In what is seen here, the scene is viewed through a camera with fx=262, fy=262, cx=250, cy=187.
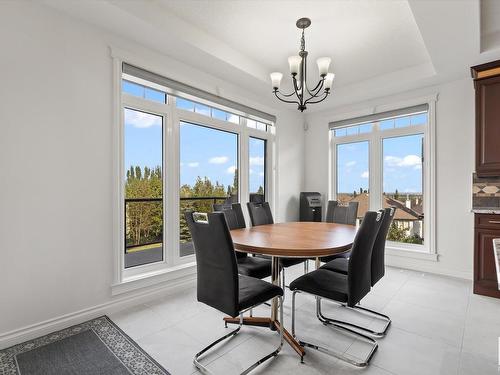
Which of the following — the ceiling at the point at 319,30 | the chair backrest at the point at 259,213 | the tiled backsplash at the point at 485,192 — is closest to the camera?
the ceiling at the point at 319,30

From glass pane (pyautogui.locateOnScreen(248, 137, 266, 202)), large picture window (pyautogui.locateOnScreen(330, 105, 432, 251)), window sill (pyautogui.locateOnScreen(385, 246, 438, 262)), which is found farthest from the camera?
glass pane (pyautogui.locateOnScreen(248, 137, 266, 202))

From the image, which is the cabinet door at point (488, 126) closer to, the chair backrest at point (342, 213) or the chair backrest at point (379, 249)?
the chair backrest at point (342, 213)

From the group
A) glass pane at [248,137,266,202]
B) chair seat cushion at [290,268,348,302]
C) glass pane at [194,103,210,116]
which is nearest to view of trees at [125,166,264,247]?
glass pane at [194,103,210,116]

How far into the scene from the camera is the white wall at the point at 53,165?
1.90m

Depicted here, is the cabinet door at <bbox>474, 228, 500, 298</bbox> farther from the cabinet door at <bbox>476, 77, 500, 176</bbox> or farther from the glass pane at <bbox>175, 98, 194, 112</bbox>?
the glass pane at <bbox>175, 98, 194, 112</bbox>

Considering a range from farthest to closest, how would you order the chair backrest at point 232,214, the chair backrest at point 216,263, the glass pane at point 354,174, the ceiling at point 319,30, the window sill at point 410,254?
the glass pane at point 354,174 < the window sill at point 410,254 < the chair backrest at point 232,214 < the ceiling at point 319,30 < the chair backrest at point 216,263

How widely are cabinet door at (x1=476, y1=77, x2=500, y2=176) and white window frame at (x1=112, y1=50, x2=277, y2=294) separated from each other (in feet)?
9.20

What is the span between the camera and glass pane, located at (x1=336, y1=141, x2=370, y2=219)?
4.25m

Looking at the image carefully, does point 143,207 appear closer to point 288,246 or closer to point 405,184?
point 288,246

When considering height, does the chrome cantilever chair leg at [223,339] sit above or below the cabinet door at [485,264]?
below

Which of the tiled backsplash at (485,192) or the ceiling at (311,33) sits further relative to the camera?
the tiled backsplash at (485,192)

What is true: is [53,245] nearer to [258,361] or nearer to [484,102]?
[258,361]

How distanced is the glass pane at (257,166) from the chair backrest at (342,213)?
114 cm

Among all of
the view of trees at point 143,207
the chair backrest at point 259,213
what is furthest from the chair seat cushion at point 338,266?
the view of trees at point 143,207
